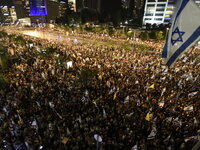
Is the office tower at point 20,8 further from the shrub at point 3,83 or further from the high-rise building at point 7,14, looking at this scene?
the shrub at point 3,83

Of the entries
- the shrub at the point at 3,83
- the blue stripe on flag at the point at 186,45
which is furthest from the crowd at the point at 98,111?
the blue stripe on flag at the point at 186,45

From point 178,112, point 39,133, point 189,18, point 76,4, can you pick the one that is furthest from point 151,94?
point 76,4

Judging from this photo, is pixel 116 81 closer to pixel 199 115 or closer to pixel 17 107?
pixel 199 115

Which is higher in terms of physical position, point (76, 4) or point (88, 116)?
point (76, 4)

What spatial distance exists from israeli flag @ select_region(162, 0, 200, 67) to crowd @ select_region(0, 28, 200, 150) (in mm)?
3413

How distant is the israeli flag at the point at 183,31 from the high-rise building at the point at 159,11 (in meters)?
66.0

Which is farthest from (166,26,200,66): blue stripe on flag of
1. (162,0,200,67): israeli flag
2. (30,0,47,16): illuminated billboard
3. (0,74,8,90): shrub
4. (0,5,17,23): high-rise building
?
(0,5,17,23): high-rise building

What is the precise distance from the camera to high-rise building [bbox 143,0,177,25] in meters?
63.0

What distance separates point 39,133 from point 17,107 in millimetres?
2618

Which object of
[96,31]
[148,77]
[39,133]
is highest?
[96,31]

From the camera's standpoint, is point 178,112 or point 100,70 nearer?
point 178,112

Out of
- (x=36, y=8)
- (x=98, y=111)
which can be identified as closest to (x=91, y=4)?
(x=36, y=8)

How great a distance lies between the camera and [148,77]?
12594 millimetres

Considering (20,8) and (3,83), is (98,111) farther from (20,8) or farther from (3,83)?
(20,8)
